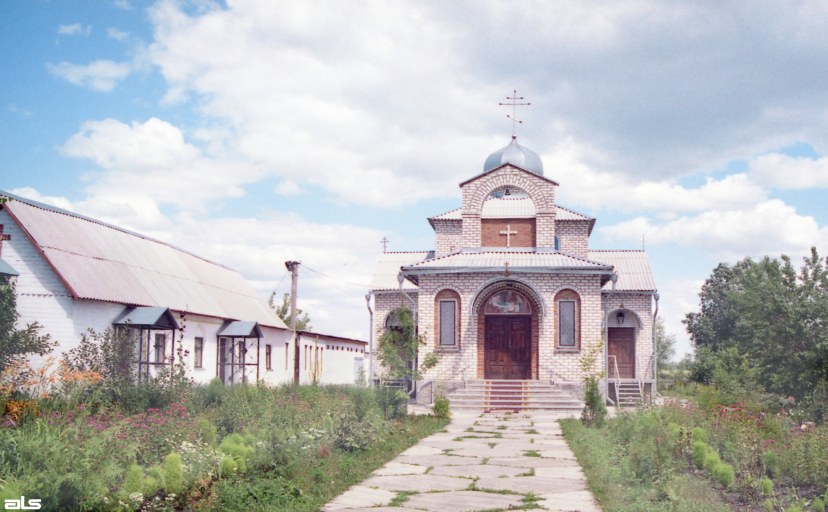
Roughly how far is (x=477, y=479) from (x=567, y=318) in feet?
42.7

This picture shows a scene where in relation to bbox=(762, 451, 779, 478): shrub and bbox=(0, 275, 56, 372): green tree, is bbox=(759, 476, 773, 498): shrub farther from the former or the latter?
bbox=(0, 275, 56, 372): green tree

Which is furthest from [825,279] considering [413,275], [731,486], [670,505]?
[413,275]

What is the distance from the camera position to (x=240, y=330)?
24141mm

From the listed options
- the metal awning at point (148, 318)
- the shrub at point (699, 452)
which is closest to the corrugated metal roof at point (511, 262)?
the metal awning at point (148, 318)

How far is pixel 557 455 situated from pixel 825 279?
594 cm

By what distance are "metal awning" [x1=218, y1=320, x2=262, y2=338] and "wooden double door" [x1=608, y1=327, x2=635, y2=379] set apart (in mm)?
11824

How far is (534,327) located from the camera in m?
21.5

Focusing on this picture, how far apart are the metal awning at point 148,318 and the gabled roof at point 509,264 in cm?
640

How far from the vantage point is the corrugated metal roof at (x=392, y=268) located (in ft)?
92.1

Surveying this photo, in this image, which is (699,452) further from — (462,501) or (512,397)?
(512,397)

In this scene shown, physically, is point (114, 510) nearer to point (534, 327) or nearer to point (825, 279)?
point (825, 279)

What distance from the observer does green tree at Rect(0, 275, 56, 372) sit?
15914 mm

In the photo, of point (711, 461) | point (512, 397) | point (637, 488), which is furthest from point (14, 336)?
point (711, 461)

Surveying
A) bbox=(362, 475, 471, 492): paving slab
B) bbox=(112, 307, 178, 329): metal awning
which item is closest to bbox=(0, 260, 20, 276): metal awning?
bbox=(112, 307, 178, 329): metal awning
